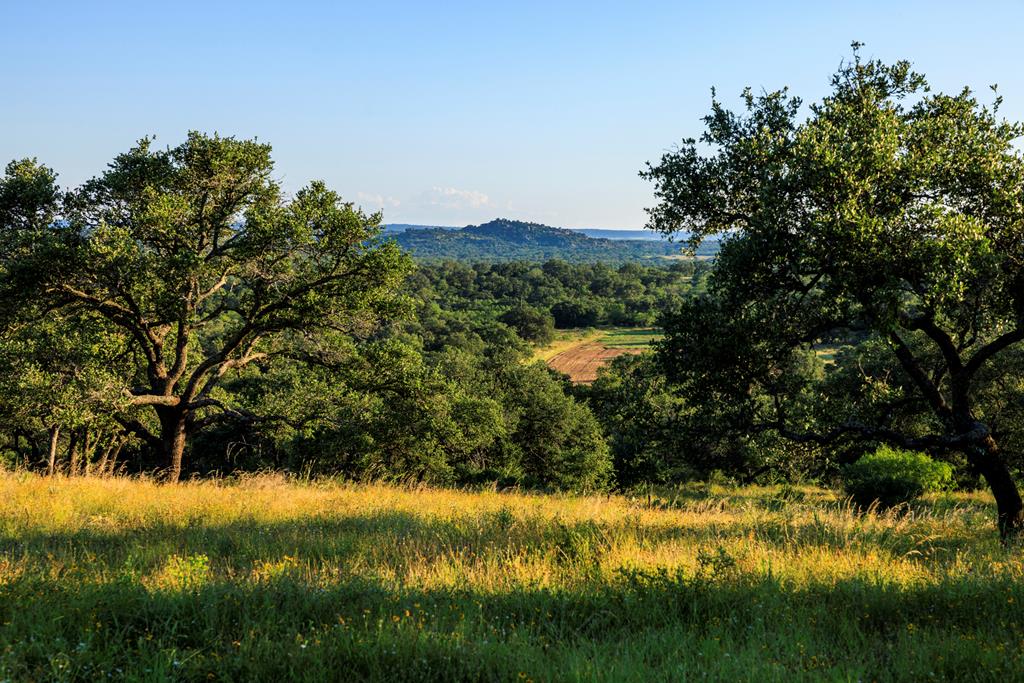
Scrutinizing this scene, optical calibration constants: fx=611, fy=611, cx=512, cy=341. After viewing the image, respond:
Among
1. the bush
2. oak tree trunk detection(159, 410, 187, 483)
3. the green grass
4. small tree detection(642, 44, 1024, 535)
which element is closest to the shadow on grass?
the green grass

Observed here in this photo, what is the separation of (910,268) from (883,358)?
29.4m

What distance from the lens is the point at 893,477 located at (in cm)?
2292

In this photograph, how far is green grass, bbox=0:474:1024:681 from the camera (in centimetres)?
440

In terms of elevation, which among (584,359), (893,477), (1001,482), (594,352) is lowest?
(584,359)

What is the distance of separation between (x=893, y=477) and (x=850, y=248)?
17.8 meters

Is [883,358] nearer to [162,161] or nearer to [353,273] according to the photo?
[353,273]

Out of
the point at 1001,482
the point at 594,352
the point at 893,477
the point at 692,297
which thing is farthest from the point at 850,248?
the point at 594,352

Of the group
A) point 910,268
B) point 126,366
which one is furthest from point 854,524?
point 126,366

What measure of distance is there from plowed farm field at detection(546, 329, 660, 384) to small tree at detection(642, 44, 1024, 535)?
7418 centimetres

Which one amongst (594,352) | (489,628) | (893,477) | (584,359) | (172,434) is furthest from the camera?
(594,352)

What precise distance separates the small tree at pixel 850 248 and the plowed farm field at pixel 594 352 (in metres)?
74.2

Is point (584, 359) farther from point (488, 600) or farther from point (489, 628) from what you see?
point (489, 628)

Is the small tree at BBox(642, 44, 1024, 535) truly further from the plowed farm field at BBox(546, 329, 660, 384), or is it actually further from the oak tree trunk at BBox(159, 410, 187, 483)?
the plowed farm field at BBox(546, 329, 660, 384)

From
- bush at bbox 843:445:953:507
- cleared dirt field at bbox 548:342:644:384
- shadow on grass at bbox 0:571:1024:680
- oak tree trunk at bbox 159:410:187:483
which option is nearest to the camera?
shadow on grass at bbox 0:571:1024:680
